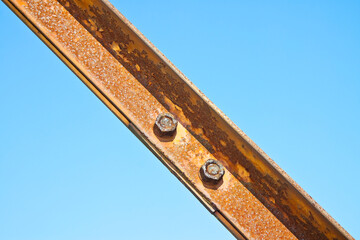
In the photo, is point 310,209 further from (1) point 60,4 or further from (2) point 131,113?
(1) point 60,4

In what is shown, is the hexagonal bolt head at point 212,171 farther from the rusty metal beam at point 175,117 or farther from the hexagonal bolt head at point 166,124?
the hexagonal bolt head at point 166,124

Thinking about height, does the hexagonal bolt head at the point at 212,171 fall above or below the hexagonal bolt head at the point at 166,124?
below

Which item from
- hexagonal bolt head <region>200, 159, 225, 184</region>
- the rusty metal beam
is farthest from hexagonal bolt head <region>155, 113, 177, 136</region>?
hexagonal bolt head <region>200, 159, 225, 184</region>

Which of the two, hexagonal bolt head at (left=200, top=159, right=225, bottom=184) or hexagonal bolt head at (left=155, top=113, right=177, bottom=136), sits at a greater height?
hexagonal bolt head at (left=155, top=113, right=177, bottom=136)

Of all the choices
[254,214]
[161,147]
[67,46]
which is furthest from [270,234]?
[67,46]

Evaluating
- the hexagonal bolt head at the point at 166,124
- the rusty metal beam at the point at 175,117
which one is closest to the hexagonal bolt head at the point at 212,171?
the rusty metal beam at the point at 175,117

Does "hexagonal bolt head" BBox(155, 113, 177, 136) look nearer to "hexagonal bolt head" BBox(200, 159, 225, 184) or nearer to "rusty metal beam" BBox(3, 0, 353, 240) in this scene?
"rusty metal beam" BBox(3, 0, 353, 240)
